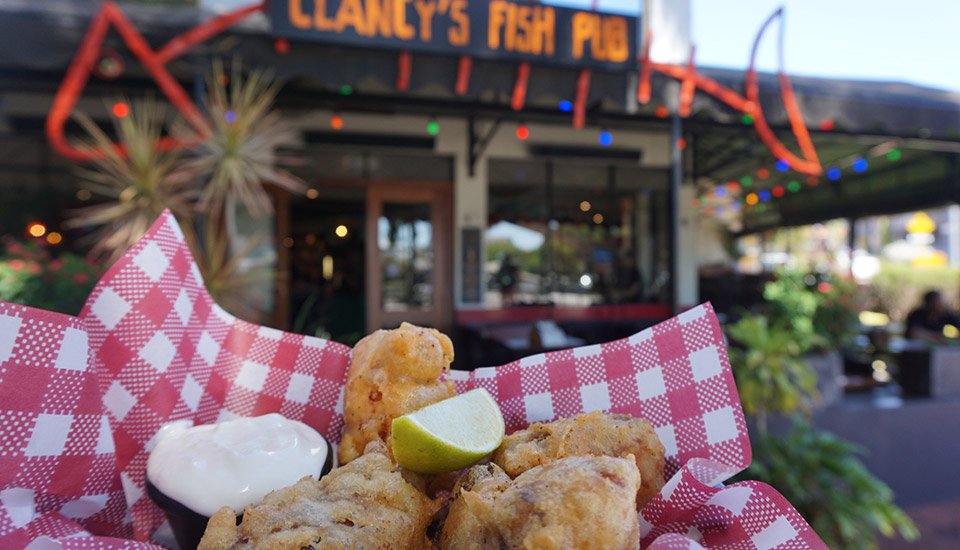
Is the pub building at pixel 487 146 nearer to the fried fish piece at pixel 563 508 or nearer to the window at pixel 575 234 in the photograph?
the window at pixel 575 234

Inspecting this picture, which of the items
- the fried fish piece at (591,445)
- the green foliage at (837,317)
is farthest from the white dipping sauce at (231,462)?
the green foliage at (837,317)

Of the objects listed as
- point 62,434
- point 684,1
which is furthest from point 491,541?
point 684,1

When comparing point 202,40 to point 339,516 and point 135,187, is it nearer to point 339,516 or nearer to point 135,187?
point 135,187

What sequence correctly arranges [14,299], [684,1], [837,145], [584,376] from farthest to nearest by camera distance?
[837,145], [684,1], [14,299], [584,376]

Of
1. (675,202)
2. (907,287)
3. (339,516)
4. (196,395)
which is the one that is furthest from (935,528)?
(907,287)

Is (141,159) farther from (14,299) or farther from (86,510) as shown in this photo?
(86,510)
